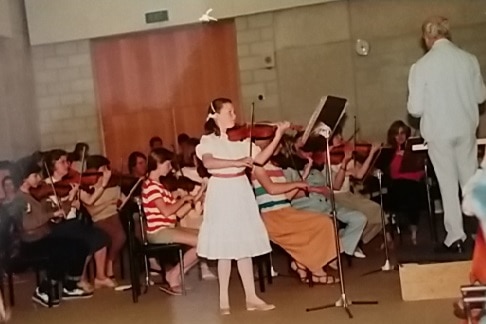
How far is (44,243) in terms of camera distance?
5.51 metres

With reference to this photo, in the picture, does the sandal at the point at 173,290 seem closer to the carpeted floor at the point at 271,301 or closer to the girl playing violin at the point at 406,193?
the carpeted floor at the point at 271,301

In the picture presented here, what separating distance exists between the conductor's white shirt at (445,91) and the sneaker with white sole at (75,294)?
7.49 ft

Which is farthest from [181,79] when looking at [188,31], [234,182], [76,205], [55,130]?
[234,182]

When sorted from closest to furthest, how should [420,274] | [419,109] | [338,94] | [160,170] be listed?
[420,274] < [419,109] < [160,170] < [338,94]

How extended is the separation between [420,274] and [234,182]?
41.3 inches

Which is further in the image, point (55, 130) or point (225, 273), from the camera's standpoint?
point (55, 130)

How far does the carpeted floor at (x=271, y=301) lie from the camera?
4.50m

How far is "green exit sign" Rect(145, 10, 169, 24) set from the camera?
694 cm

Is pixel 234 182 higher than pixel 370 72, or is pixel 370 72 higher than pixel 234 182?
pixel 370 72

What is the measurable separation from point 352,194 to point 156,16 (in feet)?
7.16

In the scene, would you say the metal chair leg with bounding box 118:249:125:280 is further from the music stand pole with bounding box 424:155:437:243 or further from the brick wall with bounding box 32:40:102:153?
the music stand pole with bounding box 424:155:437:243

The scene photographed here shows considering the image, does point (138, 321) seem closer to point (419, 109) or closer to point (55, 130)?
point (419, 109)

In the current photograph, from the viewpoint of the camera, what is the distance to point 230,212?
475 cm

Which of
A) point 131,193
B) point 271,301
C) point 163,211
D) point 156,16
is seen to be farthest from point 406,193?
point 156,16
